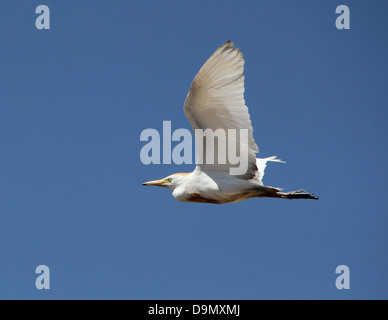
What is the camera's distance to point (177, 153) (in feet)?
33.8

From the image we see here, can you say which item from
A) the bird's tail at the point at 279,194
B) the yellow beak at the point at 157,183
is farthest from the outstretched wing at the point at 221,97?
the yellow beak at the point at 157,183

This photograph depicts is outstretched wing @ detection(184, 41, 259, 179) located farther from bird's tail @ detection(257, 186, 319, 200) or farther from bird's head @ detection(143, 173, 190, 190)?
bird's head @ detection(143, 173, 190, 190)

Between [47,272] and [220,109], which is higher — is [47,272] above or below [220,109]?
below

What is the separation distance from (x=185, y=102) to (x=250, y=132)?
114 cm

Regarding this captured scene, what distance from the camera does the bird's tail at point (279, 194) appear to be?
31.9ft

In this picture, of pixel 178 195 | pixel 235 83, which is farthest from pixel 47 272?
pixel 235 83

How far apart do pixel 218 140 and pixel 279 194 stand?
4.72 ft

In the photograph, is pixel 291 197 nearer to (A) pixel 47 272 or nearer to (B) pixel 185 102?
(B) pixel 185 102

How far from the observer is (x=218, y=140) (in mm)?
9555

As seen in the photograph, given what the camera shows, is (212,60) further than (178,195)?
No

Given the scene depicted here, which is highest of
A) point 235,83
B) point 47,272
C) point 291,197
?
point 235,83

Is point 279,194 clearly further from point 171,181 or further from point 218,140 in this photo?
point 171,181

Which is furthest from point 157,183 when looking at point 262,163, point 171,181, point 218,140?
point 262,163

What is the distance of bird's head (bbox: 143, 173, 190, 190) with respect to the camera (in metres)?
10.3
